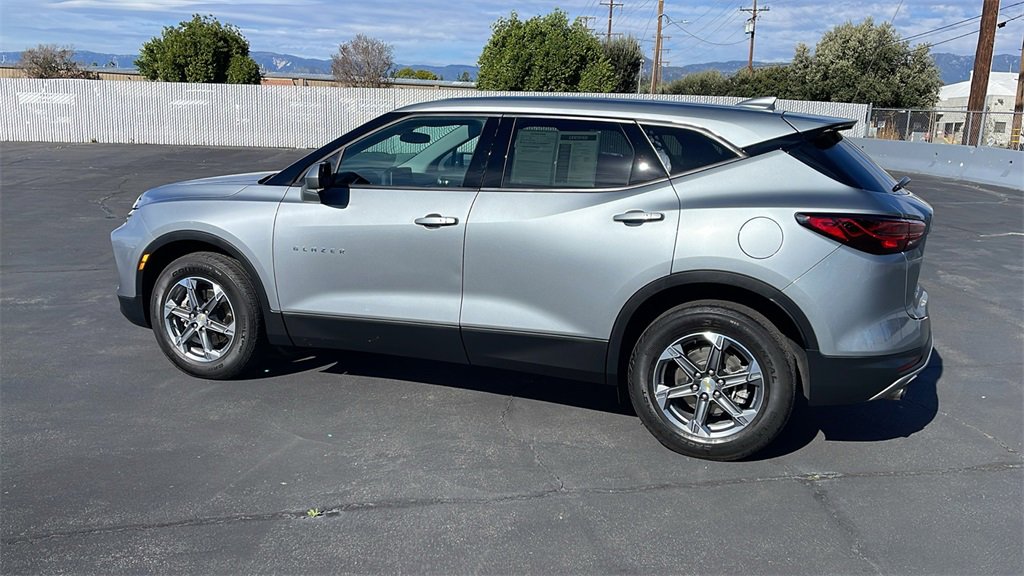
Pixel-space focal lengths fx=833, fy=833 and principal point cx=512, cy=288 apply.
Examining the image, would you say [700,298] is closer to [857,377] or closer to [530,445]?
[857,377]

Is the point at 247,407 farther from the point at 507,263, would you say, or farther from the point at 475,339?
the point at 507,263

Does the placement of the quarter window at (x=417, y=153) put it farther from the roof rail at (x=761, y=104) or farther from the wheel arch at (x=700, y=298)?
the roof rail at (x=761, y=104)

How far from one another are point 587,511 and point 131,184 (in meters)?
15.8

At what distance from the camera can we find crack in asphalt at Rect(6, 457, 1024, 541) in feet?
11.7

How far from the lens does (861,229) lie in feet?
13.1

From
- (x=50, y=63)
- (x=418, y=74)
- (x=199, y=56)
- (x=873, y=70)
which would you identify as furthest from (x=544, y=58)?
(x=418, y=74)

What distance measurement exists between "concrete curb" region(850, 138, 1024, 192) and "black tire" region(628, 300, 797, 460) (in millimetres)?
18774

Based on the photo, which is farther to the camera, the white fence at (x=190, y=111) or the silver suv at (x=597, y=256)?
the white fence at (x=190, y=111)

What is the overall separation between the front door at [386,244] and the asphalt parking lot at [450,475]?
529mm

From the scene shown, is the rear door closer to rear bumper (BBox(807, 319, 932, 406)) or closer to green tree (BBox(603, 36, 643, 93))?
rear bumper (BBox(807, 319, 932, 406))

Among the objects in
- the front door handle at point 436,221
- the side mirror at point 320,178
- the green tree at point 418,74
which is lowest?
the front door handle at point 436,221

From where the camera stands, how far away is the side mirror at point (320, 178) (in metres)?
4.89

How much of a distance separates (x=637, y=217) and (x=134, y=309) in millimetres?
3422

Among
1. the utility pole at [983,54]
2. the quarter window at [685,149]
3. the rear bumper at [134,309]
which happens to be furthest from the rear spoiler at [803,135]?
the utility pole at [983,54]
